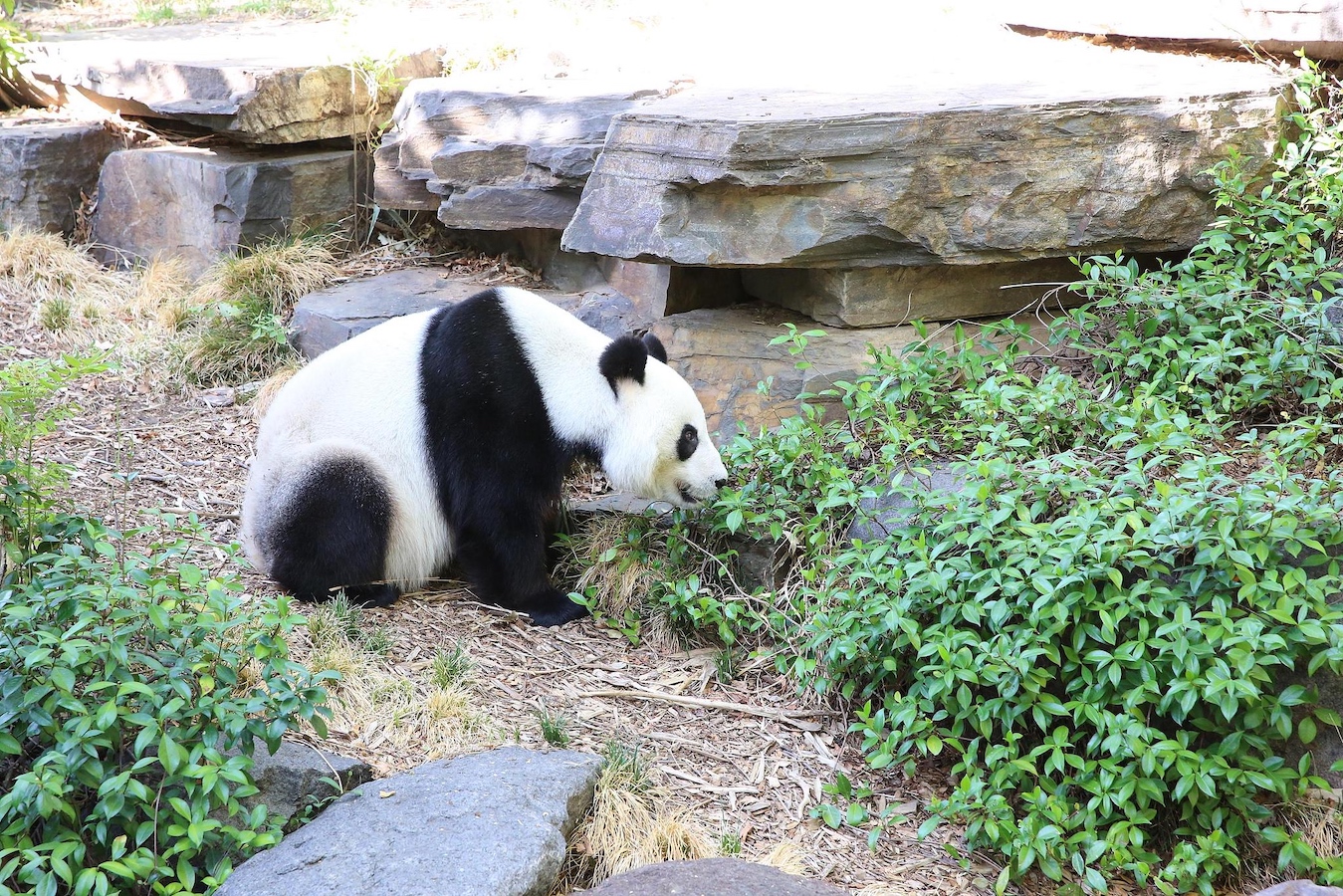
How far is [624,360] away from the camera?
439 cm

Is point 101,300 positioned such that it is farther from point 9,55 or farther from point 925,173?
point 925,173

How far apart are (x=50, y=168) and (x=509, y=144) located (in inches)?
145

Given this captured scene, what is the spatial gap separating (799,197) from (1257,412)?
207 cm

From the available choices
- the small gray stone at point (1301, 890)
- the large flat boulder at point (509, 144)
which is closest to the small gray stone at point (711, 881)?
the small gray stone at point (1301, 890)

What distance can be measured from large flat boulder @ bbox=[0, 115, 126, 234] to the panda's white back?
4.20 m

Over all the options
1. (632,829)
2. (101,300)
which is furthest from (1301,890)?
(101,300)

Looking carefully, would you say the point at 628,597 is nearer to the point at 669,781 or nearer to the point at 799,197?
the point at 669,781

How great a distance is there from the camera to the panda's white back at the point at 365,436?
14.7 feet

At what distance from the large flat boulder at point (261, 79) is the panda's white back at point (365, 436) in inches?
123

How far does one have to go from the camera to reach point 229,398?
6.27m

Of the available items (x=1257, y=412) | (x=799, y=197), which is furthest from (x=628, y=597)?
(x=1257, y=412)

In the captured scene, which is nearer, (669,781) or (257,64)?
(669,781)

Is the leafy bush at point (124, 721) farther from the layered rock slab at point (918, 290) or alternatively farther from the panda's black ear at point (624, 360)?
the layered rock slab at point (918, 290)

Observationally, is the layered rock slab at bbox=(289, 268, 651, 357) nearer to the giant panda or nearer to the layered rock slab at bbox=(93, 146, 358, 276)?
the layered rock slab at bbox=(93, 146, 358, 276)
